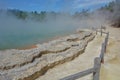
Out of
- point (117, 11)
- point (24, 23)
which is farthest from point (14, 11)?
point (117, 11)

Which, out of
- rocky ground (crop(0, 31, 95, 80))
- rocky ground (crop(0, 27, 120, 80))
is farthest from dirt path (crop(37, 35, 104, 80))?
rocky ground (crop(0, 31, 95, 80))

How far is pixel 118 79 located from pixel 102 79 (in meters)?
0.60

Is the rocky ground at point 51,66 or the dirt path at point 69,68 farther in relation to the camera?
the dirt path at point 69,68

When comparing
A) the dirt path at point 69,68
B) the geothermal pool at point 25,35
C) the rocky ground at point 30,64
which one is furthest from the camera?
the geothermal pool at point 25,35

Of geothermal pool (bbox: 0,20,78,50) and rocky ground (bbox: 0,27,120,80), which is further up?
rocky ground (bbox: 0,27,120,80)

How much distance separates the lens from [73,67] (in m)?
8.45

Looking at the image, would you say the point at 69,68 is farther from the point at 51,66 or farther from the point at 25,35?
the point at 25,35

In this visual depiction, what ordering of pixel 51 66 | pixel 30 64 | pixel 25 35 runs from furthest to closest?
pixel 25 35 < pixel 51 66 < pixel 30 64

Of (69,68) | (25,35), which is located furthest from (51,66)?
(25,35)

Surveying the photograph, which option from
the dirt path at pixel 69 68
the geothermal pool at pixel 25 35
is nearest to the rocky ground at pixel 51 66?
the dirt path at pixel 69 68

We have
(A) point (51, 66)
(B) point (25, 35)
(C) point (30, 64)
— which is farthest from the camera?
(B) point (25, 35)

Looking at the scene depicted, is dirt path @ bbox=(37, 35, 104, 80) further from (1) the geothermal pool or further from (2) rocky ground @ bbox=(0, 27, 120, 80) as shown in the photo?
(1) the geothermal pool

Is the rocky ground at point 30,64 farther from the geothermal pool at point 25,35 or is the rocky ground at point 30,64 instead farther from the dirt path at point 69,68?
the geothermal pool at point 25,35

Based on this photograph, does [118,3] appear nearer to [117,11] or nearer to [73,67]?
[117,11]
